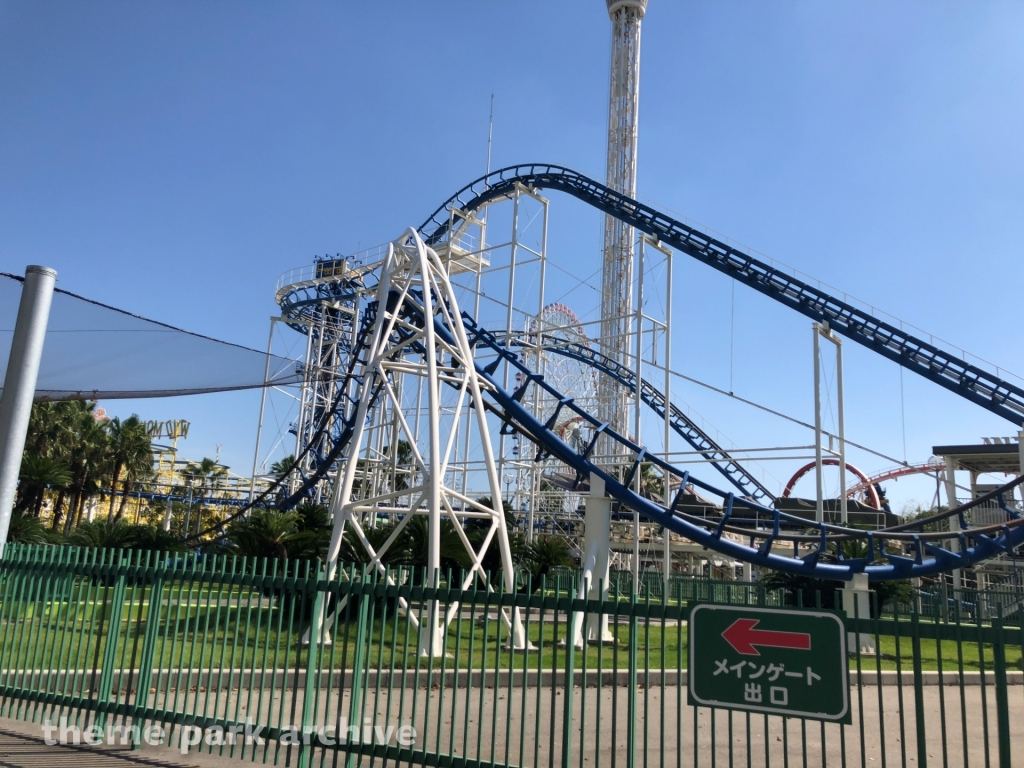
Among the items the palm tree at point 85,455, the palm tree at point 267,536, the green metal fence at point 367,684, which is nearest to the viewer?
the green metal fence at point 367,684

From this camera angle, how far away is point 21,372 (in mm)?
Result: 7512

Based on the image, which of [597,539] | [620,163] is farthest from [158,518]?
[597,539]

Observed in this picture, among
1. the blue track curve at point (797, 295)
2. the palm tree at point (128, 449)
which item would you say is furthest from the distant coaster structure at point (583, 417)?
the palm tree at point (128, 449)

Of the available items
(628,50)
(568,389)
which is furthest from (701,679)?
(628,50)

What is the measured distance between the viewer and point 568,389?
1484 inches

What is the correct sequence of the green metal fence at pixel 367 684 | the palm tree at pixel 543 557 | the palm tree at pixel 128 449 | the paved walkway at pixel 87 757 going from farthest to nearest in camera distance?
the palm tree at pixel 128 449 → the palm tree at pixel 543 557 → the paved walkway at pixel 87 757 → the green metal fence at pixel 367 684

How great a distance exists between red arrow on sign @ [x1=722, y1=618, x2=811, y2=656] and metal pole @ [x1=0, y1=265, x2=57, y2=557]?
6.68 metres

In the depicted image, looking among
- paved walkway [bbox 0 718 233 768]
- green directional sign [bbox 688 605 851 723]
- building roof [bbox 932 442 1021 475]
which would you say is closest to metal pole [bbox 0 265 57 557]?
paved walkway [bbox 0 718 233 768]

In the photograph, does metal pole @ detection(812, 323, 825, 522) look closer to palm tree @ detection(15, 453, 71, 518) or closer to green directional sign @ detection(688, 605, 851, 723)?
green directional sign @ detection(688, 605, 851, 723)

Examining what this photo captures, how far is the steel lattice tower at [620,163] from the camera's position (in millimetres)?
32575

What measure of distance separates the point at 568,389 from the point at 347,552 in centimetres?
2412

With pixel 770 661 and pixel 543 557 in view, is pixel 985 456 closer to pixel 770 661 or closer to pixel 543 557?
pixel 543 557

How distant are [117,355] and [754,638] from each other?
8.66 m

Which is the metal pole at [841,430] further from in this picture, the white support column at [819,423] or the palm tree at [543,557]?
the palm tree at [543,557]
